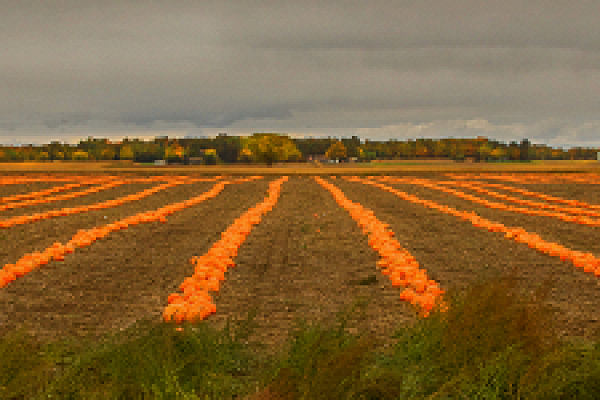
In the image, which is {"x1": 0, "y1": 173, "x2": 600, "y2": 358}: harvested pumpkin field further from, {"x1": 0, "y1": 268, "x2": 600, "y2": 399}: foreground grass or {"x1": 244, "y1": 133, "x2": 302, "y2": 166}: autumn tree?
{"x1": 244, "y1": 133, "x2": 302, "y2": 166}: autumn tree

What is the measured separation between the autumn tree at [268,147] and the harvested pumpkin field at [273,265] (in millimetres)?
105668

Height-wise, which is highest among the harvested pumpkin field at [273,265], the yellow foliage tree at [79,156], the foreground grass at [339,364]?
the yellow foliage tree at [79,156]

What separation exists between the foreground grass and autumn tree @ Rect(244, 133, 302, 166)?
11983cm

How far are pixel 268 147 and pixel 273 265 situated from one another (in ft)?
378

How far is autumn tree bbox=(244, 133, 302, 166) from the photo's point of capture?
125000 millimetres

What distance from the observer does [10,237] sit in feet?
47.2

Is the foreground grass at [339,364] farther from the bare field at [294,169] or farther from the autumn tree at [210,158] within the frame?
the autumn tree at [210,158]

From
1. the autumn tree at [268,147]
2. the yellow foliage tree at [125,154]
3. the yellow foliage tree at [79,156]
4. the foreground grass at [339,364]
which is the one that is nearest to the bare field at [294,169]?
the autumn tree at [268,147]

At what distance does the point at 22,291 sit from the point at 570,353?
8666 mm

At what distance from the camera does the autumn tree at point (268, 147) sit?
125 metres

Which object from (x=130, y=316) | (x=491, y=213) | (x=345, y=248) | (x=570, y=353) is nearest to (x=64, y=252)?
(x=130, y=316)

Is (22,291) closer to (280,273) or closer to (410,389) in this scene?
(280,273)

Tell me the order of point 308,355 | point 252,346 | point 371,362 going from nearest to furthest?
1. point 308,355
2. point 371,362
3. point 252,346

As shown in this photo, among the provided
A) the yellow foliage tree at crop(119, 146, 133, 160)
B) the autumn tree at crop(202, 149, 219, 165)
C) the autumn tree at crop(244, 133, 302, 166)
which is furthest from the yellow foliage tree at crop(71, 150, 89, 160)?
the autumn tree at crop(244, 133, 302, 166)
